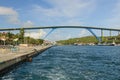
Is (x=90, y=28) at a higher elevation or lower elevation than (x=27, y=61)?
higher

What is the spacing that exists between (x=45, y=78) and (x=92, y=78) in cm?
513

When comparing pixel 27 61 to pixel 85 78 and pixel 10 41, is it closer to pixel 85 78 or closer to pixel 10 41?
pixel 85 78

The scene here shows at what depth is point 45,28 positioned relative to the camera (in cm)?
18888

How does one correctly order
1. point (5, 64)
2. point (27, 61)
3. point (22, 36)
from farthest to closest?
point (22, 36) → point (27, 61) → point (5, 64)

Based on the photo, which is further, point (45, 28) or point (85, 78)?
point (45, 28)

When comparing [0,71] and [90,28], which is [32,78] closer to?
[0,71]

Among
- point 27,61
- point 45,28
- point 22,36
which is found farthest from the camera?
point 45,28

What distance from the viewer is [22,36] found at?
563 ft

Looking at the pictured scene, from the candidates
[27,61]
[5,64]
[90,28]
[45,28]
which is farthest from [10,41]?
[5,64]

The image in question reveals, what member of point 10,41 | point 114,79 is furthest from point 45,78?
point 10,41

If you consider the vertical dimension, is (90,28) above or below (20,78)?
above

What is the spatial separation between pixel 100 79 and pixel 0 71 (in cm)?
1103

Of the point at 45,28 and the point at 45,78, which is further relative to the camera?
the point at 45,28

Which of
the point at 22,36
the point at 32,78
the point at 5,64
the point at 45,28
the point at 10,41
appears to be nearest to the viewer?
the point at 32,78
